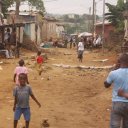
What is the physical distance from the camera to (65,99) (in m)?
13.7

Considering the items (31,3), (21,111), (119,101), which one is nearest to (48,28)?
(31,3)

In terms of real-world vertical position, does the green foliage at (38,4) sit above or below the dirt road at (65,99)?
above

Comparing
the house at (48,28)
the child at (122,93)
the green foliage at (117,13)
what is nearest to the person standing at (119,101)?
the child at (122,93)

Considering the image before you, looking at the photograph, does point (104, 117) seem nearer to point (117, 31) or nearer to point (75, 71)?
point (75, 71)

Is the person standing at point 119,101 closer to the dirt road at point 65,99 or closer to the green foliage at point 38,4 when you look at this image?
the dirt road at point 65,99

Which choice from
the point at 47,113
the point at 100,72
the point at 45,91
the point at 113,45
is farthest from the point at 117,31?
the point at 47,113

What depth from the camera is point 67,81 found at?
1789 centimetres

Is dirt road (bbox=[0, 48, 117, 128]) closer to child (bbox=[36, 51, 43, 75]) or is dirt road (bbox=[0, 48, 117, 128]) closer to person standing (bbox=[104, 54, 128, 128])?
child (bbox=[36, 51, 43, 75])

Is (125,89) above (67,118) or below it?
above

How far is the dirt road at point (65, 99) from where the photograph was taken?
34.5 feet

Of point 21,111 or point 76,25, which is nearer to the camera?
point 21,111

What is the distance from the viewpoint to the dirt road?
1052 cm

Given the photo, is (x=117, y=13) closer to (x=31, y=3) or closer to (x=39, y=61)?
(x=31, y=3)

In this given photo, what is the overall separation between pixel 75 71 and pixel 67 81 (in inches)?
144
